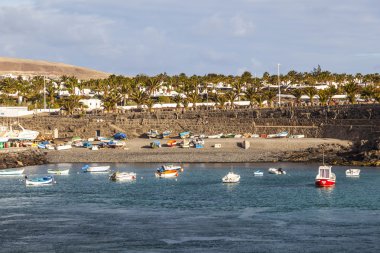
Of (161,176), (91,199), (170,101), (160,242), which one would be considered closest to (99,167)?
(161,176)

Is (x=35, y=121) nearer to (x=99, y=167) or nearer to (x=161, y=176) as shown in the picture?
(x=99, y=167)

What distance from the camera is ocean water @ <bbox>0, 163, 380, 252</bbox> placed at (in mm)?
64831

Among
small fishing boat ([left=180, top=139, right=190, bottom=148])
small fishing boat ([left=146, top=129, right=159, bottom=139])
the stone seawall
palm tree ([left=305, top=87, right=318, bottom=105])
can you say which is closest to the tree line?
palm tree ([left=305, top=87, right=318, bottom=105])

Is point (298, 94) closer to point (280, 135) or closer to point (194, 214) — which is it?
point (280, 135)

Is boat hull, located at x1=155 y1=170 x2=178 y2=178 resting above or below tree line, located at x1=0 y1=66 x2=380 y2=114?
below

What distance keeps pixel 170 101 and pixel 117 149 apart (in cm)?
5020

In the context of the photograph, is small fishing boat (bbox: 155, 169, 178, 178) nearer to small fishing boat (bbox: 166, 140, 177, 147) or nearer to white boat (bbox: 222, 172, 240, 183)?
white boat (bbox: 222, 172, 240, 183)

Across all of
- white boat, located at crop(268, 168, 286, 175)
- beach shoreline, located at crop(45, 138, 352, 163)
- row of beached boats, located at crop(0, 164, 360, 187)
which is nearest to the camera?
row of beached boats, located at crop(0, 164, 360, 187)

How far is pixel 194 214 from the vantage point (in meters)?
78.4

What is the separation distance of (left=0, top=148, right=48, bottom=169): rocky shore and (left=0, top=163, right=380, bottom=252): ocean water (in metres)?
14.0

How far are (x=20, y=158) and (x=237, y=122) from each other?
39.9 metres

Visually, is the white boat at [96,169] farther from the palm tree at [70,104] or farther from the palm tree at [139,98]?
the palm tree at [139,98]

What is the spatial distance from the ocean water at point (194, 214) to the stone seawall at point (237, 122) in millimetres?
21691

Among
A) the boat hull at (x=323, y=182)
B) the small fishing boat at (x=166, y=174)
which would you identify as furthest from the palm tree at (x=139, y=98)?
the boat hull at (x=323, y=182)
